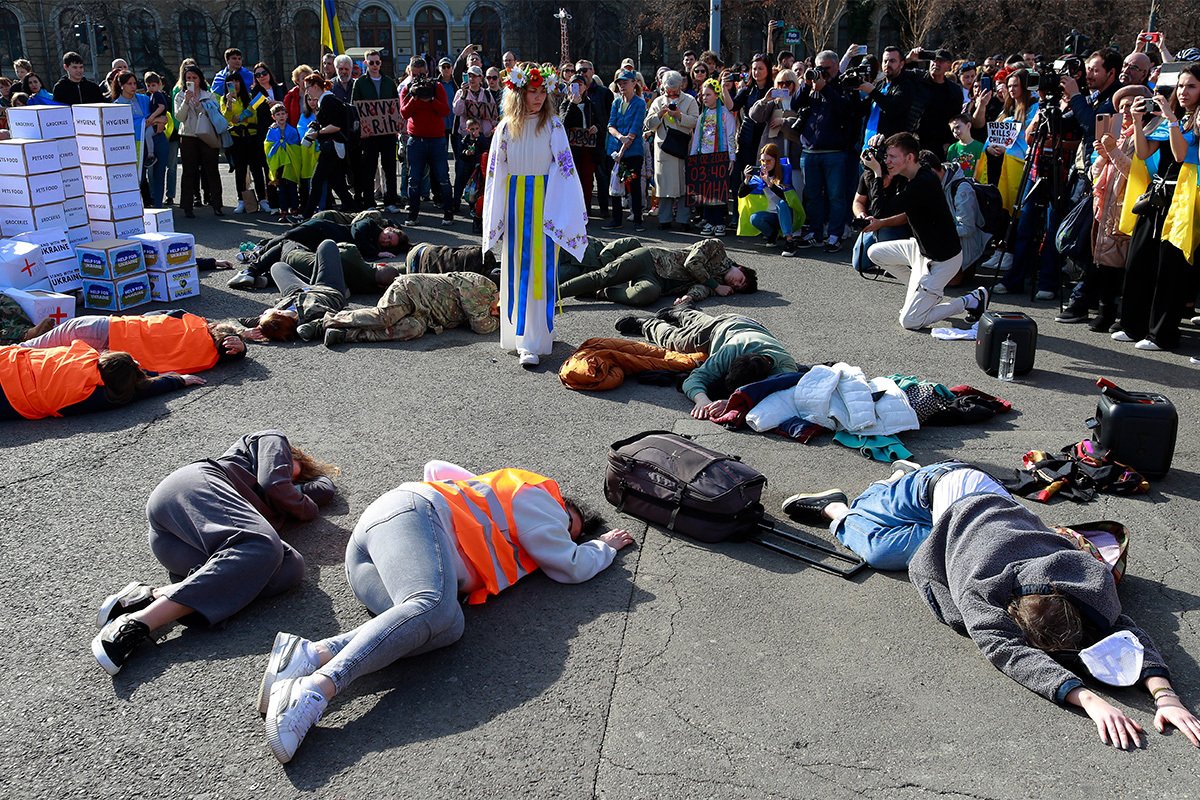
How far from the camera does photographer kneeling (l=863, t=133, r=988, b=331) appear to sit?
26.0 ft

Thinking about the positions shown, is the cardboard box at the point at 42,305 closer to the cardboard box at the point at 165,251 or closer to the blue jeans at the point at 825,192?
the cardboard box at the point at 165,251

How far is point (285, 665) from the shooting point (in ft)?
11.3

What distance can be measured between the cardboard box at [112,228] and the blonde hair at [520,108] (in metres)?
4.55

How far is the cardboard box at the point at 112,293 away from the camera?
29.1ft

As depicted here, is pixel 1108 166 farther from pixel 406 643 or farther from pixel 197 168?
pixel 197 168

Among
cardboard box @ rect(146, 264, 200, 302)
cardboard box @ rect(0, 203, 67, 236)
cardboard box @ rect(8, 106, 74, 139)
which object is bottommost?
cardboard box @ rect(146, 264, 200, 302)

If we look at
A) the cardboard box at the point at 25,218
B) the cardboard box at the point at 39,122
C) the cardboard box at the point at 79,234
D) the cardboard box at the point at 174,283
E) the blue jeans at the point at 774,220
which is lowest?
the cardboard box at the point at 174,283

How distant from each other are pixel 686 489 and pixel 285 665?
1.95 meters

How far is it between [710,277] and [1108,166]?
3.36m

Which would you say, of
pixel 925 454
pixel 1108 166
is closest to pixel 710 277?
Result: pixel 1108 166

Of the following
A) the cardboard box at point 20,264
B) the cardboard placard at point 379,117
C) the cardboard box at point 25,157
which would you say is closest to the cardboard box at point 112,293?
the cardboard box at point 20,264

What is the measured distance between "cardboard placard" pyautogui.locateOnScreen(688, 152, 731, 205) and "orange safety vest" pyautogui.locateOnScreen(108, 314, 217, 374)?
6653 millimetres

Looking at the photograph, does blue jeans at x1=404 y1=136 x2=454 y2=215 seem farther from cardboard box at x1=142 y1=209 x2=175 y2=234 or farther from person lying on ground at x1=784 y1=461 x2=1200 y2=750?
person lying on ground at x1=784 y1=461 x2=1200 y2=750

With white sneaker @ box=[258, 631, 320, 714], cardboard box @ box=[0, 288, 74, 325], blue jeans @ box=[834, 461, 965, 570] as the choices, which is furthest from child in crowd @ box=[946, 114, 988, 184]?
white sneaker @ box=[258, 631, 320, 714]
